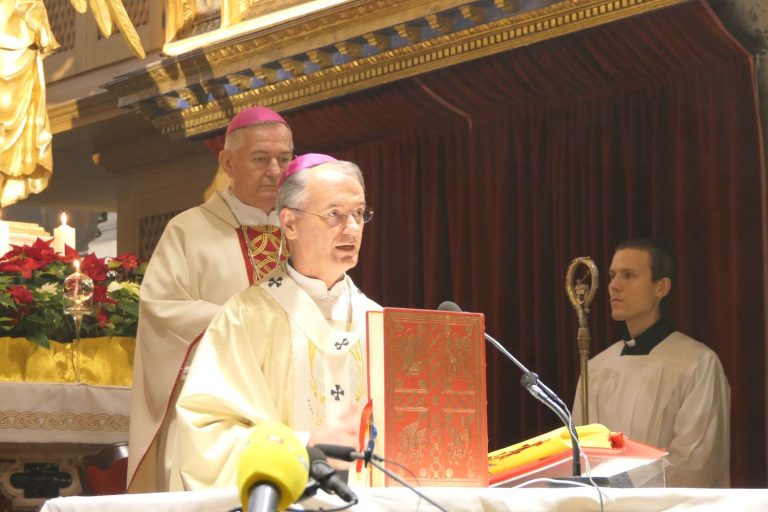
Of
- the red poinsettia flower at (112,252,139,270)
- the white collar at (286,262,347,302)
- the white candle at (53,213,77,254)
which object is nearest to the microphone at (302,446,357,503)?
the white collar at (286,262,347,302)

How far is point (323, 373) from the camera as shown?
3535 mm

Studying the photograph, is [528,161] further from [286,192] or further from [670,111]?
[286,192]

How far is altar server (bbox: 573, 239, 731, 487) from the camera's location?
Answer: 213 inches

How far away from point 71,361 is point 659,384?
94.8 inches

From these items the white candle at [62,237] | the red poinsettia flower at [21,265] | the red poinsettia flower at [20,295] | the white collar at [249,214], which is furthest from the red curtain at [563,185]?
the red poinsettia flower at [20,295]

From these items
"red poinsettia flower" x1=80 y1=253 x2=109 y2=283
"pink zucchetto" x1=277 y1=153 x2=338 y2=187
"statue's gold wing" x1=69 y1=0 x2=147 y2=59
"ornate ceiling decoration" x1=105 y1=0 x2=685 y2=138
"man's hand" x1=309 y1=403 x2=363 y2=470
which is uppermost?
"statue's gold wing" x1=69 y1=0 x2=147 y2=59

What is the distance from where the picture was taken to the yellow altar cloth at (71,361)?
5.65 metres

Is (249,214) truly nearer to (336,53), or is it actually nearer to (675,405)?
(675,405)

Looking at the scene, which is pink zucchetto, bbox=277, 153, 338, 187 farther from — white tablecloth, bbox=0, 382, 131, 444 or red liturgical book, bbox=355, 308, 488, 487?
white tablecloth, bbox=0, 382, 131, 444

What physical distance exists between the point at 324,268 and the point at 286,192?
9.2 inches

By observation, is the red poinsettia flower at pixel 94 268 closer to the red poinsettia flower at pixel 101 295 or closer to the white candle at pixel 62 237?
the red poinsettia flower at pixel 101 295

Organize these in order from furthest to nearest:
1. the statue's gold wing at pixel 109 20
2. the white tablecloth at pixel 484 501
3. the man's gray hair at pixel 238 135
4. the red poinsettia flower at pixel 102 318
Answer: the statue's gold wing at pixel 109 20, the red poinsettia flower at pixel 102 318, the man's gray hair at pixel 238 135, the white tablecloth at pixel 484 501

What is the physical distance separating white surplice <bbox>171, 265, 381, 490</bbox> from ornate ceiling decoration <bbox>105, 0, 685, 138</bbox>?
2855 millimetres

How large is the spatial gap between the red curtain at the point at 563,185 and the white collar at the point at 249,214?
2.05 metres
